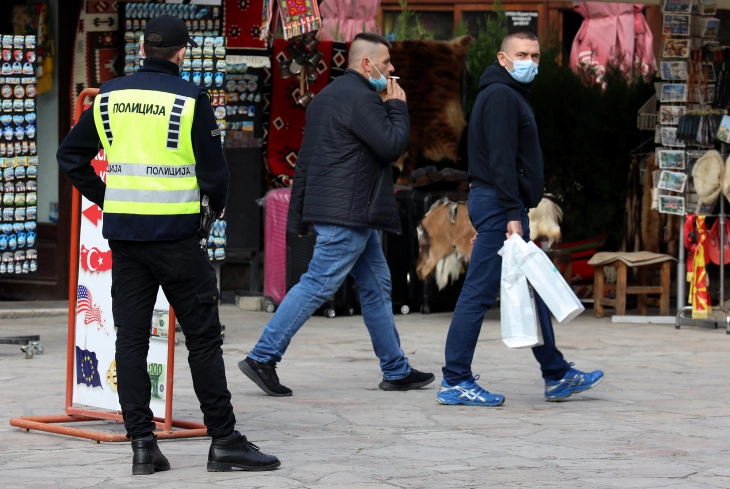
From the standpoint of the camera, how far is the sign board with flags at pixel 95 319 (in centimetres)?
592

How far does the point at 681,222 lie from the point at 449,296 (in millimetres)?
2027

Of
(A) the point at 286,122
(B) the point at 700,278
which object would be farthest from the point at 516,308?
(A) the point at 286,122

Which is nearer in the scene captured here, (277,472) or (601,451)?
(277,472)

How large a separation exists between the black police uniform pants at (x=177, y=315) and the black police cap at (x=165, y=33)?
75 centimetres

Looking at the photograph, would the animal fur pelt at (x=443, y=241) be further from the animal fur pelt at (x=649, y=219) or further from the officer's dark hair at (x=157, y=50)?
the officer's dark hair at (x=157, y=50)

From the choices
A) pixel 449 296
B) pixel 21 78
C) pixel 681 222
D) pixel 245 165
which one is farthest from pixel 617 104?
pixel 21 78

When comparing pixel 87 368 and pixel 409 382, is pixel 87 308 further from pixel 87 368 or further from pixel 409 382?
pixel 409 382

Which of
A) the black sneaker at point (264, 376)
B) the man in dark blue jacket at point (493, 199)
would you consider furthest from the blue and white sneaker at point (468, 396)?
the black sneaker at point (264, 376)

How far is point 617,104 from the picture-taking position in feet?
38.5

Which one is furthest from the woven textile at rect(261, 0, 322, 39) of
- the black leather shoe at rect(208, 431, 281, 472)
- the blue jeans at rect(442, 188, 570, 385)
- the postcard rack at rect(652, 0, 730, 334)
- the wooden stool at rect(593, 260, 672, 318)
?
the black leather shoe at rect(208, 431, 281, 472)

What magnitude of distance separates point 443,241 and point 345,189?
3.27 m

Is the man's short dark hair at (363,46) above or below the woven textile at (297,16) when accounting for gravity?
below

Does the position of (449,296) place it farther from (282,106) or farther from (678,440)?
(678,440)

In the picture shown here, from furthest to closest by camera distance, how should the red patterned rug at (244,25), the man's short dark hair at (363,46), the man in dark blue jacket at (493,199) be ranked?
the red patterned rug at (244,25) < the man's short dark hair at (363,46) < the man in dark blue jacket at (493,199)
